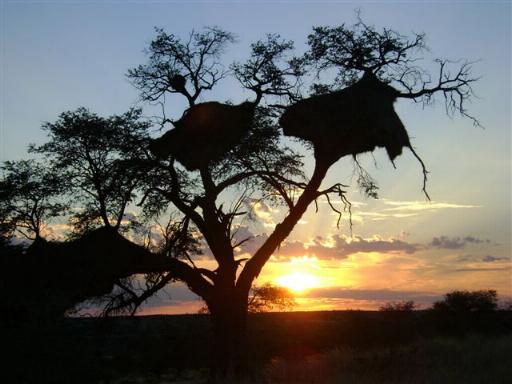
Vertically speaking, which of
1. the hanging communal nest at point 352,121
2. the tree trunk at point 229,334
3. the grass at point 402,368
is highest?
the hanging communal nest at point 352,121

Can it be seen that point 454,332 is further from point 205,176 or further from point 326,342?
point 205,176

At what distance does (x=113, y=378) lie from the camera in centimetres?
3716

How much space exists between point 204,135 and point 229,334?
307 inches

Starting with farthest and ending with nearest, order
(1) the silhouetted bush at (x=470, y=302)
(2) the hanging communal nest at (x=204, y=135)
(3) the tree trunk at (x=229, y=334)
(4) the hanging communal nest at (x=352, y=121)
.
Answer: (1) the silhouetted bush at (x=470, y=302), (2) the hanging communal nest at (x=204, y=135), (4) the hanging communal nest at (x=352, y=121), (3) the tree trunk at (x=229, y=334)

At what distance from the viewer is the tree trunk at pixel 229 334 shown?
21844 millimetres

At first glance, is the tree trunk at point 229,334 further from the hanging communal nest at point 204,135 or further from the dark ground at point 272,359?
the hanging communal nest at point 204,135

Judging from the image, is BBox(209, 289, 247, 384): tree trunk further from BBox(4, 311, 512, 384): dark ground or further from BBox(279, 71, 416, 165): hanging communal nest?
BBox(279, 71, 416, 165): hanging communal nest

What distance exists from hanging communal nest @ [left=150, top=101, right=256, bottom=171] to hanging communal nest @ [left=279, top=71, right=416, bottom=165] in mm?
2400

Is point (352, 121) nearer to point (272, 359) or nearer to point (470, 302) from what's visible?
point (272, 359)

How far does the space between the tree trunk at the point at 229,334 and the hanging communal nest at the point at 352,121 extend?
6348mm

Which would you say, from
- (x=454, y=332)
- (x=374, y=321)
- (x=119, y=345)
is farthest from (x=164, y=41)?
(x=374, y=321)

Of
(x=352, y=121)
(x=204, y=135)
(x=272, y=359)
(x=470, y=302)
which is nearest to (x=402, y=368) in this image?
(x=272, y=359)

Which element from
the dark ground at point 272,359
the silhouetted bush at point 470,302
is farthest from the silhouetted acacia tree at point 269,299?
the silhouetted bush at point 470,302

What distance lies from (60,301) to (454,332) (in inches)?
1396
